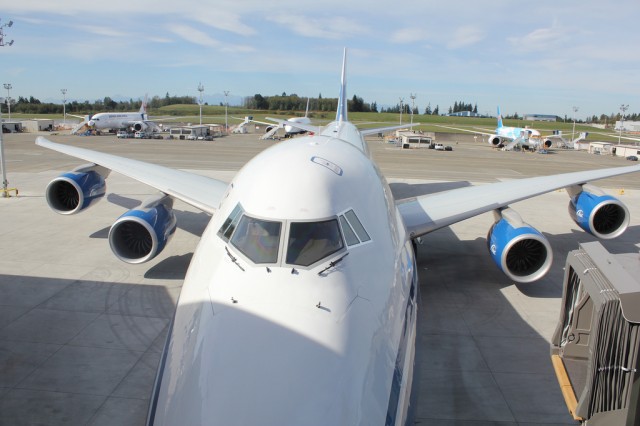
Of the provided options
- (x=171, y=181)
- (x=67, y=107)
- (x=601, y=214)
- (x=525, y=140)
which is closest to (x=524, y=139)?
(x=525, y=140)

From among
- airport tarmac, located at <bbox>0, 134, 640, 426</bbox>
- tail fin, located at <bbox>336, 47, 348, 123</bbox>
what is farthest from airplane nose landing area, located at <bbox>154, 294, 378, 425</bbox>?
tail fin, located at <bbox>336, 47, 348, 123</bbox>

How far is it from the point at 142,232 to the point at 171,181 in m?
2.17

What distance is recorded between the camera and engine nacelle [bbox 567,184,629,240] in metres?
13.5

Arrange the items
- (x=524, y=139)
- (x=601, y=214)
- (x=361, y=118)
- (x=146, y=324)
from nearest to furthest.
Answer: (x=146, y=324)
(x=601, y=214)
(x=524, y=139)
(x=361, y=118)

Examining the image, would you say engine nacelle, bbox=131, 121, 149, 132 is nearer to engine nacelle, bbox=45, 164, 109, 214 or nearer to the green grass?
the green grass

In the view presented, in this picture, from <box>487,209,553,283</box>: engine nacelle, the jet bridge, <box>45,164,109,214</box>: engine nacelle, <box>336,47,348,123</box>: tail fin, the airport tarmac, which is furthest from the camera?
<box>336,47,348,123</box>: tail fin

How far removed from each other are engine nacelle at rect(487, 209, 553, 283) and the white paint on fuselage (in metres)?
5.04

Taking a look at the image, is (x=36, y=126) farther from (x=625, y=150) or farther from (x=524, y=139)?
(x=625, y=150)

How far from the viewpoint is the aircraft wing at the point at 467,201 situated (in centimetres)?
1130

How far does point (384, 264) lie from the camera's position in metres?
6.00

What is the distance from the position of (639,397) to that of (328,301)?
2.78 m

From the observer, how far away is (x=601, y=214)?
13.8 m

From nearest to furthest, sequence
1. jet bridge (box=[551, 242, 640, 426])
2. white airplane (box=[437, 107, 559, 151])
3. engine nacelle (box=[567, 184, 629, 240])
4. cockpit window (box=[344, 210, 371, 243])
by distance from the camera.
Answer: jet bridge (box=[551, 242, 640, 426]) → cockpit window (box=[344, 210, 371, 243]) → engine nacelle (box=[567, 184, 629, 240]) → white airplane (box=[437, 107, 559, 151])

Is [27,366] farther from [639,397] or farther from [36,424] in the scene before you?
[639,397]
